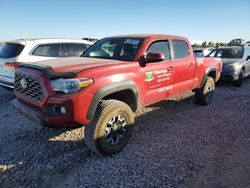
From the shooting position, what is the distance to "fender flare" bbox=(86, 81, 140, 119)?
3452 mm

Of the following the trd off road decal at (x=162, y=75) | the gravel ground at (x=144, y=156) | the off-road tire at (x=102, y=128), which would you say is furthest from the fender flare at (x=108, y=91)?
the gravel ground at (x=144, y=156)

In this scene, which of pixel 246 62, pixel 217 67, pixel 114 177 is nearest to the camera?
pixel 114 177

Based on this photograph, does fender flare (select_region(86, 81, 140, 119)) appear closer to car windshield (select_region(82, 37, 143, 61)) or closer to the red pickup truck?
the red pickup truck

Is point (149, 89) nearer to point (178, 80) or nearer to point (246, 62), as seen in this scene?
point (178, 80)

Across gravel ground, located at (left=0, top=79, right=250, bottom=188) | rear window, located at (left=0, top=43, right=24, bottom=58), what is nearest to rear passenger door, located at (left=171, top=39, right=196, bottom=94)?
gravel ground, located at (left=0, top=79, right=250, bottom=188)

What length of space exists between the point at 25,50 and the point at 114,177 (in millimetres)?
4950

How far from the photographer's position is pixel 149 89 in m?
4.47

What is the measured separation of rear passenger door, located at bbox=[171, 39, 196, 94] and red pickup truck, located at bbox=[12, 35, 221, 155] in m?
0.02

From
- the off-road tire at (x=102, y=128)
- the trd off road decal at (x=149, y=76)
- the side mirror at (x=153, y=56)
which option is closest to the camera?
the off-road tire at (x=102, y=128)

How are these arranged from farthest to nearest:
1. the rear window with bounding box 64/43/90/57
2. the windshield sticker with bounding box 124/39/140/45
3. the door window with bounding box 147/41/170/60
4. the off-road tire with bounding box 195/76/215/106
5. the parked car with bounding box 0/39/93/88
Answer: the rear window with bounding box 64/43/90/57 → the parked car with bounding box 0/39/93/88 → the off-road tire with bounding box 195/76/215/106 → the door window with bounding box 147/41/170/60 → the windshield sticker with bounding box 124/39/140/45

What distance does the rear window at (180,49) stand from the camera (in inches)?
211

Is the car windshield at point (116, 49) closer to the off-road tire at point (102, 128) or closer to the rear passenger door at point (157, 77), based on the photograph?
the rear passenger door at point (157, 77)

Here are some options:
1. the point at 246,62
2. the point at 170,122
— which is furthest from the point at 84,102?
the point at 246,62

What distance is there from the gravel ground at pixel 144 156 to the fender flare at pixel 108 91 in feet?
2.61
